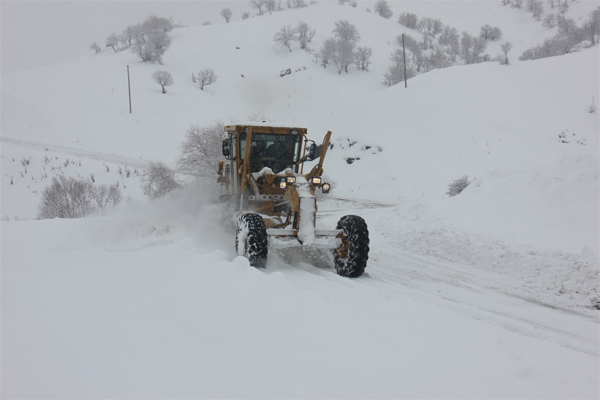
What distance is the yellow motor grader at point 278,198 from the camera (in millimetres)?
7031

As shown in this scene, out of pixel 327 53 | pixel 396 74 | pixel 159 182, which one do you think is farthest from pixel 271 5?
pixel 159 182

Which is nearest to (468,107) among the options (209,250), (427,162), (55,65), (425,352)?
(427,162)

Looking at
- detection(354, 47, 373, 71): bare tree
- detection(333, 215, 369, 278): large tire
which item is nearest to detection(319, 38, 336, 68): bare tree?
detection(354, 47, 373, 71): bare tree

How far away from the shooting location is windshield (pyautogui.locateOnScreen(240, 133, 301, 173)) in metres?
8.66

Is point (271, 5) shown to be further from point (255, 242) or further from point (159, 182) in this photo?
point (255, 242)

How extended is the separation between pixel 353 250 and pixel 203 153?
44.1 feet

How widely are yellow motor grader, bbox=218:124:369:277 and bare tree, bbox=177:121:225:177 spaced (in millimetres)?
8559

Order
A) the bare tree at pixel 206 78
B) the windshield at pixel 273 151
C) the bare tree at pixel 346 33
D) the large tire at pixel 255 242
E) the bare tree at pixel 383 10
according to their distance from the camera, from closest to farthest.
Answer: the large tire at pixel 255 242 < the windshield at pixel 273 151 < the bare tree at pixel 206 78 < the bare tree at pixel 346 33 < the bare tree at pixel 383 10

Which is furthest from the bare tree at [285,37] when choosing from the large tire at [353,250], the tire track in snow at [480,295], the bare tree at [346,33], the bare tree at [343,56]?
the large tire at [353,250]

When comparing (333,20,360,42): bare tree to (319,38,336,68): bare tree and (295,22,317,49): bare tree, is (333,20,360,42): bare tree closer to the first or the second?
(295,22,317,49): bare tree

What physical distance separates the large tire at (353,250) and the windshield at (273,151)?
7.19ft

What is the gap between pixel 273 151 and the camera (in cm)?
887

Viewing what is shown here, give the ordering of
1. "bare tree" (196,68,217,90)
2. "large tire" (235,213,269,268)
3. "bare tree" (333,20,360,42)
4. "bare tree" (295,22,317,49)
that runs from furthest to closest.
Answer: "bare tree" (295,22,317,49) < "bare tree" (333,20,360,42) < "bare tree" (196,68,217,90) < "large tire" (235,213,269,268)

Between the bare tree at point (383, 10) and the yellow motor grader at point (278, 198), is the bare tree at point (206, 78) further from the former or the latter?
the bare tree at point (383, 10)
